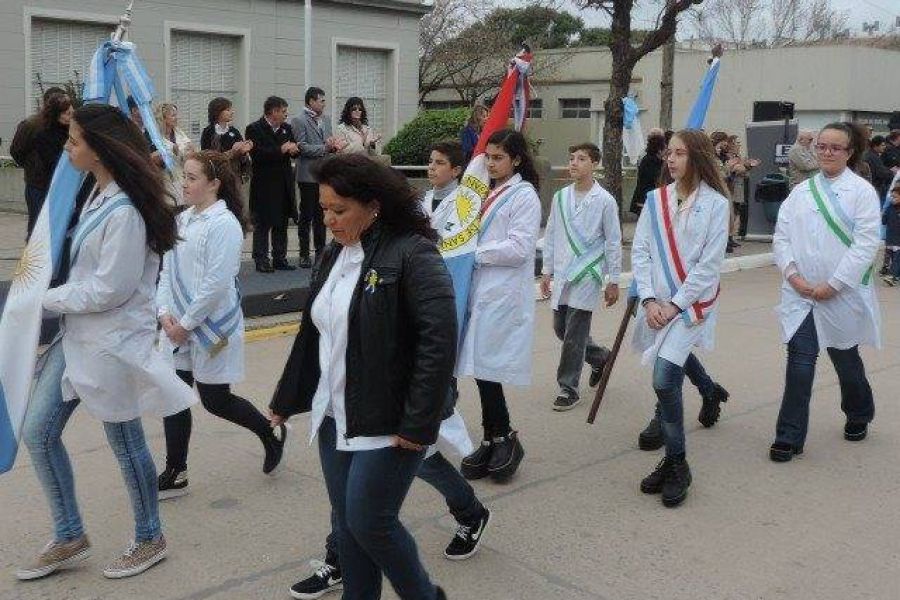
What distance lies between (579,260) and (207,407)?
266 cm

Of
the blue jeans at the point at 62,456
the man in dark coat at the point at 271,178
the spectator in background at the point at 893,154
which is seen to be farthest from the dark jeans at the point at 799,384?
the spectator in background at the point at 893,154

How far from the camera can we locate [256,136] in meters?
10.8

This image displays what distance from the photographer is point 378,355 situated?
3145 mm

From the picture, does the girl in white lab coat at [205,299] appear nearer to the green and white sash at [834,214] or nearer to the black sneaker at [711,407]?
the black sneaker at [711,407]

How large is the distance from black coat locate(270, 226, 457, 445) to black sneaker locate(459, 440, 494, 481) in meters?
2.18

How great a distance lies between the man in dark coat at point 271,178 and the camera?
425 inches

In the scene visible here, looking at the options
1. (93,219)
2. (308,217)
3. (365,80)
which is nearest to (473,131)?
(308,217)

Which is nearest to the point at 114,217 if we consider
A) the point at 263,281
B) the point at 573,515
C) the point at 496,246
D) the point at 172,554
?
the point at 172,554

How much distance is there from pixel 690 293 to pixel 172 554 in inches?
103

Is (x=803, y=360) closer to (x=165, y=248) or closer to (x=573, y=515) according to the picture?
(x=573, y=515)

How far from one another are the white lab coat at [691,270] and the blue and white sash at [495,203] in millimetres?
747

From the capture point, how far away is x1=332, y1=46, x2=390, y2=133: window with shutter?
22.0 meters

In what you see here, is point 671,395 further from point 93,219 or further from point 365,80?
point 365,80

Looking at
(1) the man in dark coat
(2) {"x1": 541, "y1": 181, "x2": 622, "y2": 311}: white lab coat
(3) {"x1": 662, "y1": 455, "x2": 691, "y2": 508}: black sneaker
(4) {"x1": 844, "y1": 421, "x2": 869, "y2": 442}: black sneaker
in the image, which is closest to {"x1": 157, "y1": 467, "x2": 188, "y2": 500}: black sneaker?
(3) {"x1": 662, "y1": 455, "x2": 691, "y2": 508}: black sneaker
